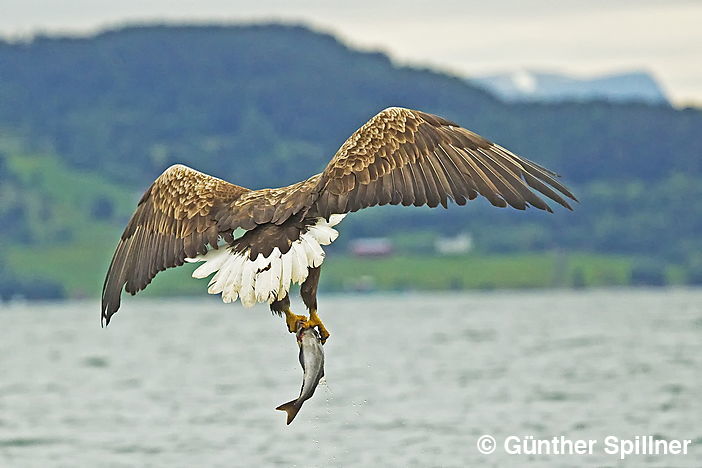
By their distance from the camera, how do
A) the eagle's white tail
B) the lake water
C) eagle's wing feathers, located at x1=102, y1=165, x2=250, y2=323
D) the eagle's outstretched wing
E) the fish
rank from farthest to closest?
the lake water → eagle's wing feathers, located at x1=102, y1=165, x2=250, y2=323 → the eagle's outstretched wing → the eagle's white tail → the fish

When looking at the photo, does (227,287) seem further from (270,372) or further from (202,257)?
(270,372)

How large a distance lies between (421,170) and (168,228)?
6.24 feet

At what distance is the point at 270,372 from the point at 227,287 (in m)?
36.1

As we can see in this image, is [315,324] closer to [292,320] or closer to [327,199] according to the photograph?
[292,320]

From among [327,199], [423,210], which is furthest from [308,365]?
[423,210]

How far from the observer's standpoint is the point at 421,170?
33.4 feet

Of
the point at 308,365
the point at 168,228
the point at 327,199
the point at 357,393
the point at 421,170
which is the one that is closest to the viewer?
the point at 308,365

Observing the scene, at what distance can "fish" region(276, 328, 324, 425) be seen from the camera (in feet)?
30.5

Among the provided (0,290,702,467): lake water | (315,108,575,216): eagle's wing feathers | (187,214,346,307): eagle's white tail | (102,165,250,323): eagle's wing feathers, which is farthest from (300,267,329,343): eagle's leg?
(0,290,702,467): lake water

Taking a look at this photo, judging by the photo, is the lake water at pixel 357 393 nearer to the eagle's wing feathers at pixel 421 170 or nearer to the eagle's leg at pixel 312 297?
the eagle's wing feathers at pixel 421 170

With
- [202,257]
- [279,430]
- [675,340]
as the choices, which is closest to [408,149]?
[202,257]

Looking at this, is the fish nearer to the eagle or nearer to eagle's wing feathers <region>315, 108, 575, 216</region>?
the eagle

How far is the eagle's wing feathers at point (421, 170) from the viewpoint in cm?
974

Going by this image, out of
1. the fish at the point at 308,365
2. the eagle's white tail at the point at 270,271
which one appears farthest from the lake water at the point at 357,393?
the eagle's white tail at the point at 270,271
